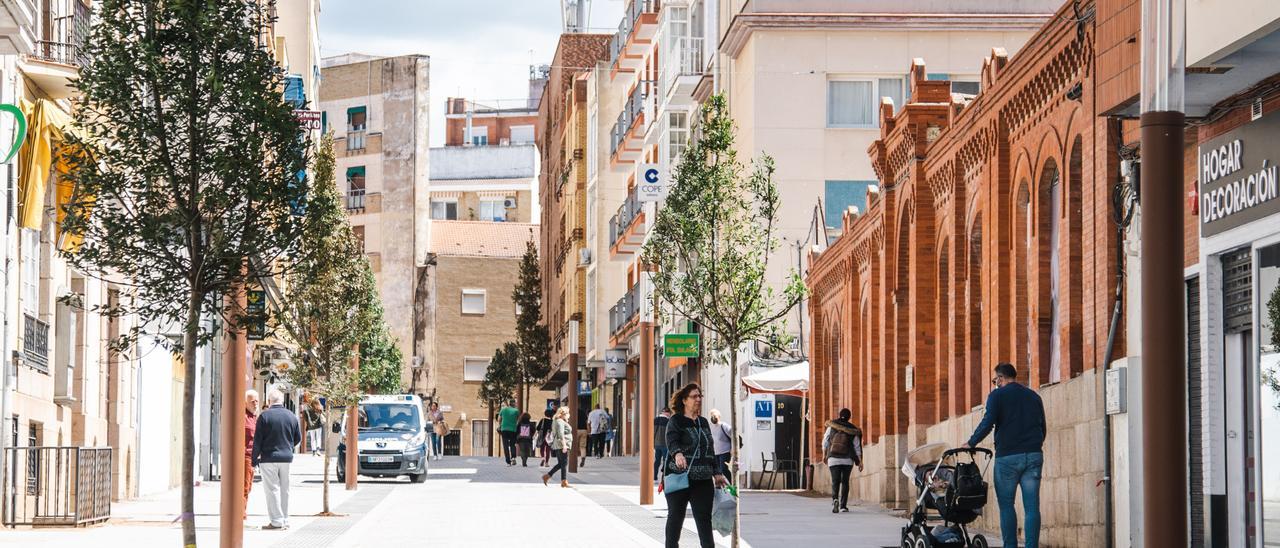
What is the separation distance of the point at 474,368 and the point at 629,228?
43435 mm

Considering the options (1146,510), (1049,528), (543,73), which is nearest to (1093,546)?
(1049,528)

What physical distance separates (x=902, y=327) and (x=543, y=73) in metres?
96.1

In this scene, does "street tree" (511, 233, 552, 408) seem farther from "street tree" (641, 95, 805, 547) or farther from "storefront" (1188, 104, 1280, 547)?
"storefront" (1188, 104, 1280, 547)

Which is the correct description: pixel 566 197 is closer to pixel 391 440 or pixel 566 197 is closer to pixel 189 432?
pixel 391 440

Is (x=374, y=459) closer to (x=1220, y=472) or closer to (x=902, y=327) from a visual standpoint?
(x=902, y=327)

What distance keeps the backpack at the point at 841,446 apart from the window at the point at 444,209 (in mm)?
82232

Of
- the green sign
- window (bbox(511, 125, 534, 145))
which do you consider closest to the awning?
the green sign

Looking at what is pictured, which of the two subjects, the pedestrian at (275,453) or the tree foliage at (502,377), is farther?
the tree foliage at (502,377)

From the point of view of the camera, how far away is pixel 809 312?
40.8 meters

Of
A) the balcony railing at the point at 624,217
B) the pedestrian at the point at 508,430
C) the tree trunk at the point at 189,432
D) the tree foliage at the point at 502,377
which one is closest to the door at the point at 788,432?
the pedestrian at the point at 508,430

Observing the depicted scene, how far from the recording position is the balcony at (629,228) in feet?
181

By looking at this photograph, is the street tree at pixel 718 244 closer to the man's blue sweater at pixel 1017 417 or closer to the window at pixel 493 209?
the man's blue sweater at pixel 1017 417

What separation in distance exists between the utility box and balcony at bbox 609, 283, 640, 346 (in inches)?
1497

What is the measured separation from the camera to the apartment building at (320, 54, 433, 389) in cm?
9331
